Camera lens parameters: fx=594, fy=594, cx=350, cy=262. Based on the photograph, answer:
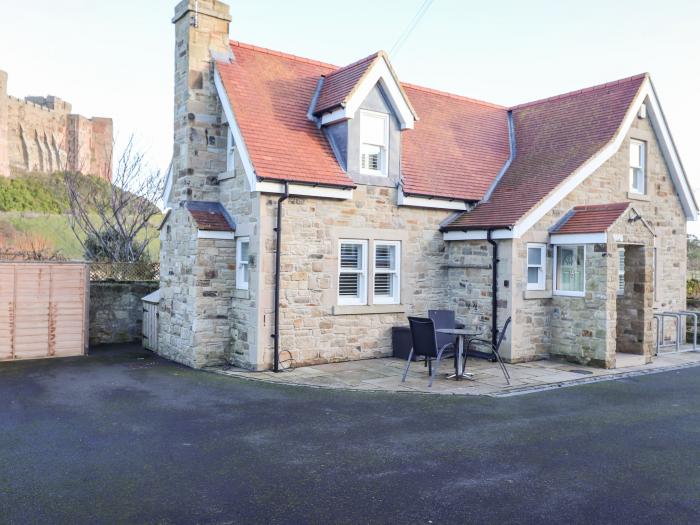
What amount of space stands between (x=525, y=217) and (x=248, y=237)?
6385 millimetres

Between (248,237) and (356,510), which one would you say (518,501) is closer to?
(356,510)

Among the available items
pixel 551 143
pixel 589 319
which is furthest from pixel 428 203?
pixel 589 319

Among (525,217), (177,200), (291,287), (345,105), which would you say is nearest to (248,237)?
(291,287)

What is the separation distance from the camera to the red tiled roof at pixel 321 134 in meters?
13.2

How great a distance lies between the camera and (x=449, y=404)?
9.97 m

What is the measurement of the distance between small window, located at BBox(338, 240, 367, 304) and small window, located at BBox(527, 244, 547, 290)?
13.1 feet

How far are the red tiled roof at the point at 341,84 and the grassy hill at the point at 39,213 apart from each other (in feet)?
75.7

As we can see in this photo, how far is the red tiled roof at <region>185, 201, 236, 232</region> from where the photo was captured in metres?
13.2

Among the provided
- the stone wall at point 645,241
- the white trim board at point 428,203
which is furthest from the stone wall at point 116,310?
the stone wall at point 645,241

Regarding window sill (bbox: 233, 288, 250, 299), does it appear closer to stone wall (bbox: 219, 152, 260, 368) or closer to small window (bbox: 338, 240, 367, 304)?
stone wall (bbox: 219, 152, 260, 368)

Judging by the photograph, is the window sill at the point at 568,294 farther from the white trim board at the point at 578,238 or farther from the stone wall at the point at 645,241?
the white trim board at the point at 578,238

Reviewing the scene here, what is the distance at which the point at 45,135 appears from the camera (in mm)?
63875

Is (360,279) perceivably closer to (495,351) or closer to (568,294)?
(495,351)

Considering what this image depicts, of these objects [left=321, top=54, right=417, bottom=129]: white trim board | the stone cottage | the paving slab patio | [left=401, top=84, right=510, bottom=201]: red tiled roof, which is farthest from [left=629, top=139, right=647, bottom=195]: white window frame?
[left=321, top=54, right=417, bottom=129]: white trim board
